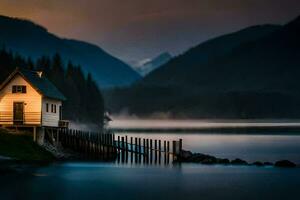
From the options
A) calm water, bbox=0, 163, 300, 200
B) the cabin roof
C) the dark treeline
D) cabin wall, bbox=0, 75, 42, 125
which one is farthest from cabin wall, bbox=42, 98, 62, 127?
the dark treeline

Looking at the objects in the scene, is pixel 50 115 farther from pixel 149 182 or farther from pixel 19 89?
pixel 149 182

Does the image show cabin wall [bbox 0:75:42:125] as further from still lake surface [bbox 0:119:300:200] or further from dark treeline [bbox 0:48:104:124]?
dark treeline [bbox 0:48:104:124]

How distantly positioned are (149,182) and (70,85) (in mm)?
87556

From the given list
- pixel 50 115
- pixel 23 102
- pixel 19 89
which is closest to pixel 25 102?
pixel 23 102

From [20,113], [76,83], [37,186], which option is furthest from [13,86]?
[76,83]

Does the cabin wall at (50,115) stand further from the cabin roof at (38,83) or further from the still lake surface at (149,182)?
the still lake surface at (149,182)

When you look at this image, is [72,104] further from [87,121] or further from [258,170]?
[258,170]

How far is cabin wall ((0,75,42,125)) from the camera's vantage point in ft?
231

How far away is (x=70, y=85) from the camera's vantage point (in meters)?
142

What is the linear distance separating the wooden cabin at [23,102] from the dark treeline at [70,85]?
4773cm

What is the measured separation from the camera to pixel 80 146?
249 feet

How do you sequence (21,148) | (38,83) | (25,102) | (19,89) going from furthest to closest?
(38,83), (19,89), (25,102), (21,148)

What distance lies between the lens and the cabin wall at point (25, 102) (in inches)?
2776

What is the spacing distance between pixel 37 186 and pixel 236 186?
17420mm
